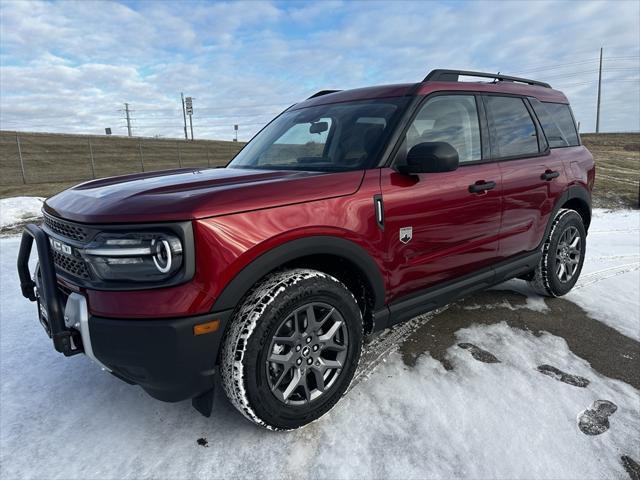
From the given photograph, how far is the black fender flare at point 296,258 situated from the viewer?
199 centimetres

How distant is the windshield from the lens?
9.06ft

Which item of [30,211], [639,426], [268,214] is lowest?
[639,426]

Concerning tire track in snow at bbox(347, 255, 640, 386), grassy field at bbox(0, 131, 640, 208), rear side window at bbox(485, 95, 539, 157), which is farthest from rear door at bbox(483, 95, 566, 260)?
grassy field at bbox(0, 131, 640, 208)

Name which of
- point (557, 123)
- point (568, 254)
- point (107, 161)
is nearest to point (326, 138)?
point (557, 123)

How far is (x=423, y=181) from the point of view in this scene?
272 cm

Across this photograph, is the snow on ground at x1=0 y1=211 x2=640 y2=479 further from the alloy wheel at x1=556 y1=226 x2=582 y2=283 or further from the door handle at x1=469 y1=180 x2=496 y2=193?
the alloy wheel at x1=556 y1=226 x2=582 y2=283

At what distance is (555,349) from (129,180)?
315 cm

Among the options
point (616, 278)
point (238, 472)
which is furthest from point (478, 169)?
point (616, 278)

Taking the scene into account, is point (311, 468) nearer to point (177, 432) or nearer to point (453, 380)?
point (177, 432)

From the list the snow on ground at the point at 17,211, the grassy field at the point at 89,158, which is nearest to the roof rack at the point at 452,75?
the snow on ground at the point at 17,211

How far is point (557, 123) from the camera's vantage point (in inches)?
164

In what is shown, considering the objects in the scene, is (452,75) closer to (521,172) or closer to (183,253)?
(521,172)

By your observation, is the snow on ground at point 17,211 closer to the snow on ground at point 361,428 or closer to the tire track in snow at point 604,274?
the snow on ground at point 361,428

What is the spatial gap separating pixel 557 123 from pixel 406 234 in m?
2.55
